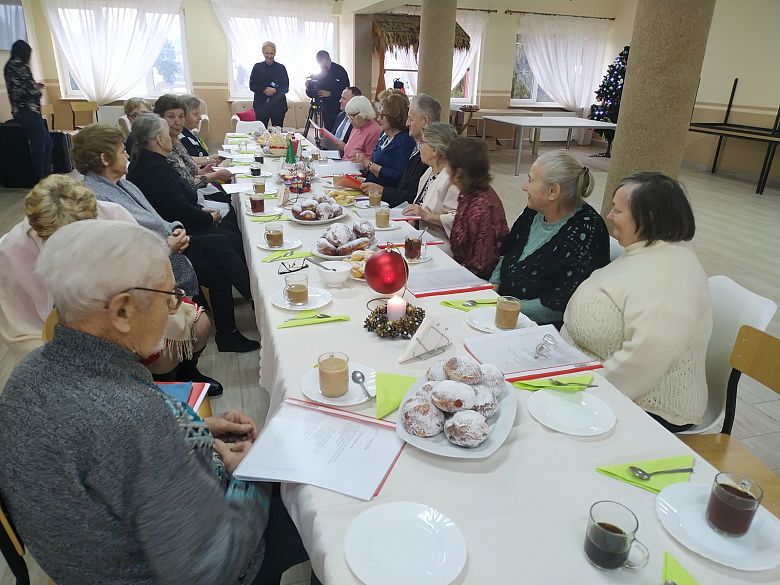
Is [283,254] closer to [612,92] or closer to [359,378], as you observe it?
[359,378]

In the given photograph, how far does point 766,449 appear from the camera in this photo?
97.7 inches

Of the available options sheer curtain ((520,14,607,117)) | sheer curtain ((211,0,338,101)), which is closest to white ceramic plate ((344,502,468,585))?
sheer curtain ((211,0,338,101))

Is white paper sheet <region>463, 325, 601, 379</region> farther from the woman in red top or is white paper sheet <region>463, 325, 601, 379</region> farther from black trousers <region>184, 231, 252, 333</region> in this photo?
black trousers <region>184, 231, 252, 333</region>

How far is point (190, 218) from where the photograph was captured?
3.38 meters

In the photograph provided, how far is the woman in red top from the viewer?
8.91ft

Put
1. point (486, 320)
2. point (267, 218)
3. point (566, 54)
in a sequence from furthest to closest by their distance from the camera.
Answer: point (566, 54), point (267, 218), point (486, 320)

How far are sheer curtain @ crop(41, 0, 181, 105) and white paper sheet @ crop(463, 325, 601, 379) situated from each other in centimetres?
1038

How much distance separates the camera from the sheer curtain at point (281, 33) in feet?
32.4

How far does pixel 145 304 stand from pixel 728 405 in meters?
1.85

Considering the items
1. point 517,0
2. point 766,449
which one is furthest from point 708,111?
point 766,449

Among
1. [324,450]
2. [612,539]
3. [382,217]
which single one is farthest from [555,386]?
[382,217]

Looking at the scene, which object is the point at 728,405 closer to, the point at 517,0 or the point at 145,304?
the point at 145,304

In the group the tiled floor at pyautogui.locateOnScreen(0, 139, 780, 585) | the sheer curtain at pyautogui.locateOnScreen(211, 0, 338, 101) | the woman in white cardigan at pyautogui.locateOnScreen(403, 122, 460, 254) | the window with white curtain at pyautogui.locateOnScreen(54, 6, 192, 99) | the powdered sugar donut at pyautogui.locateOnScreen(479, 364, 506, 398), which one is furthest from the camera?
the sheer curtain at pyautogui.locateOnScreen(211, 0, 338, 101)

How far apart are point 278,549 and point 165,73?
10939 millimetres
